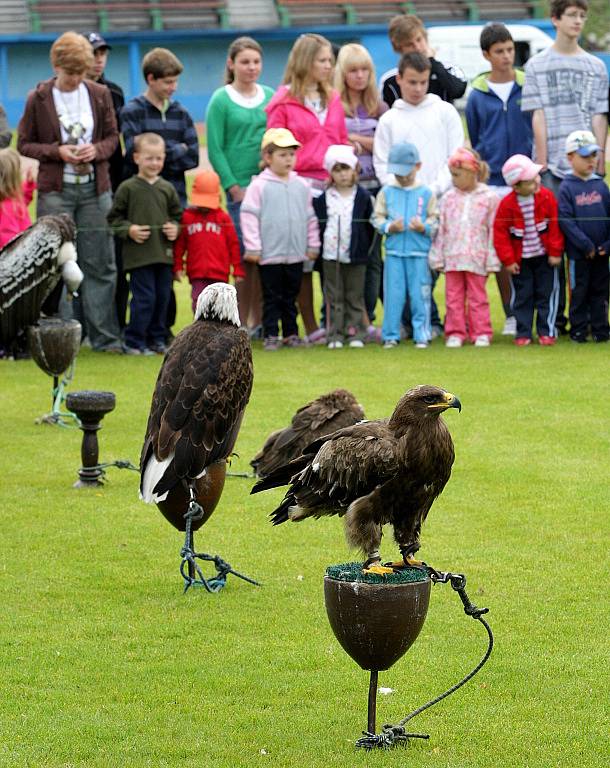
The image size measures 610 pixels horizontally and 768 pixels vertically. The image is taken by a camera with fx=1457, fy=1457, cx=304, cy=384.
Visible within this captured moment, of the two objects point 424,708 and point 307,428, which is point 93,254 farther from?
point 424,708

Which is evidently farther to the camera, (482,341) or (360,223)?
(482,341)

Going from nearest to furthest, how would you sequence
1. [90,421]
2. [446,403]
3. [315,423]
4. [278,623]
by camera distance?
[446,403] < [278,623] < [315,423] < [90,421]

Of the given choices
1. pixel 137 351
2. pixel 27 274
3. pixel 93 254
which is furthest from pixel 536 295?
pixel 27 274

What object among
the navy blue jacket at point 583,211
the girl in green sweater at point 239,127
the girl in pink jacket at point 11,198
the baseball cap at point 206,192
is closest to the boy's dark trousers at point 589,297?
the navy blue jacket at point 583,211

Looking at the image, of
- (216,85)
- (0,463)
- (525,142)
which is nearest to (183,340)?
(0,463)

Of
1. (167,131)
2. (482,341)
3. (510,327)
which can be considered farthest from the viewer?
(510,327)

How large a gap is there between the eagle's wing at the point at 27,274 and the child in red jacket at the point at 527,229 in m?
4.27

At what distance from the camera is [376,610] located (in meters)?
5.08

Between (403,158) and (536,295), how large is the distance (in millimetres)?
1816

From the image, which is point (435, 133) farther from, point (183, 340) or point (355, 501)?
point (355, 501)

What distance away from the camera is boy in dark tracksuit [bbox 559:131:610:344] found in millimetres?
13156

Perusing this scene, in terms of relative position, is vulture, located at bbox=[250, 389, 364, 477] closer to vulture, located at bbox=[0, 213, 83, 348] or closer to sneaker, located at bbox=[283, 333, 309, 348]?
vulture, located at bbox=[0, 213, 83, 348]

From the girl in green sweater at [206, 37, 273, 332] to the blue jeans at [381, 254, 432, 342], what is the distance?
53.2 inches

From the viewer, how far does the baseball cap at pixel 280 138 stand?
12.9 m
